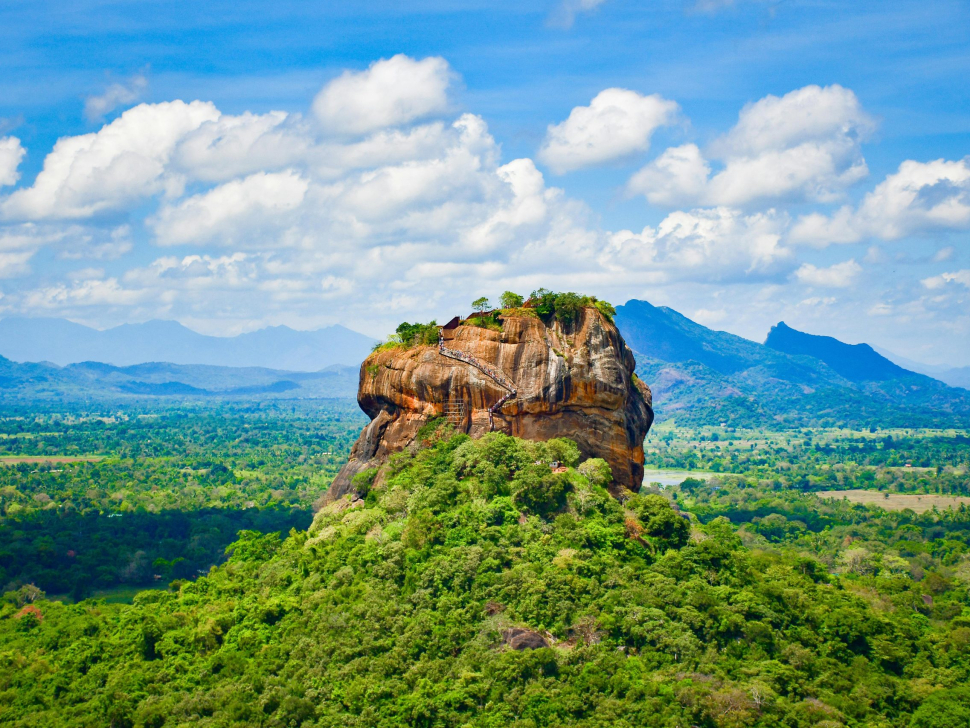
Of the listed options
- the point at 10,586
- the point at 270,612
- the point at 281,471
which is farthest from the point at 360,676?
the point at 281,471

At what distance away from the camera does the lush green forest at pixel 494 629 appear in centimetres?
2748

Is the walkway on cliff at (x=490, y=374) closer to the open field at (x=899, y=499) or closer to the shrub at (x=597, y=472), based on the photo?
the shrub at (x=597, y=472)

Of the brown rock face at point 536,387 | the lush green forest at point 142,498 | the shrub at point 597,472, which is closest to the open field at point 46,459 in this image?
the lush green forest at point 142,498

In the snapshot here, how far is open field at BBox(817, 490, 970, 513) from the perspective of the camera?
98.2 metres

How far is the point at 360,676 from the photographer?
28.8 metres

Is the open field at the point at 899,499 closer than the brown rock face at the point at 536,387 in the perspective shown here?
No

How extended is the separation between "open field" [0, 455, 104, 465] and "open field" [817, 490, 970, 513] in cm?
9188

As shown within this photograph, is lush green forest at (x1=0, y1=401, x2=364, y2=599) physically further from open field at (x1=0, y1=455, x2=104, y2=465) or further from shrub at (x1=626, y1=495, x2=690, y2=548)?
shrub at (x1=626, y1=495, x2=690, y2=548)

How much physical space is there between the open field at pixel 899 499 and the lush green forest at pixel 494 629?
5821 centimetres

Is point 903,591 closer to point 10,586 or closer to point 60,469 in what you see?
point 10,586

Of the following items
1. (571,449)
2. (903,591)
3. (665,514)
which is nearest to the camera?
(665,514)

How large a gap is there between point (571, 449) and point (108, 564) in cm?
3990

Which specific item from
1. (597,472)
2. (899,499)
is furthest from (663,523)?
(899,499)

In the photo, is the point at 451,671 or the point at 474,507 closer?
the point at 451,671
